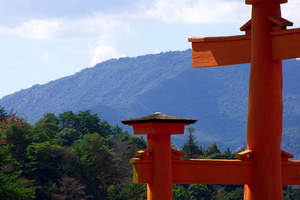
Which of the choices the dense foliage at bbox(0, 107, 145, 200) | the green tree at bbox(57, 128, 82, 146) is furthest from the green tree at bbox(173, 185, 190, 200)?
the green tree at bbox(57, 128, 82, 146)

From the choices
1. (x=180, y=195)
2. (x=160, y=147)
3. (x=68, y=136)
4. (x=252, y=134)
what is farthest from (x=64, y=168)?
(x=252, y=134)

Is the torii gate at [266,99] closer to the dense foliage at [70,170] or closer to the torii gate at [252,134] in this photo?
the torii gate at [252,134]

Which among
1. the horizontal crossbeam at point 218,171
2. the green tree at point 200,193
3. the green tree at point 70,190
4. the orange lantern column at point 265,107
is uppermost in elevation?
the orange lantern column at point 265,107

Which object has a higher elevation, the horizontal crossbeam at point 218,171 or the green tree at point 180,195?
the horizontal crossbeam at point 218,171

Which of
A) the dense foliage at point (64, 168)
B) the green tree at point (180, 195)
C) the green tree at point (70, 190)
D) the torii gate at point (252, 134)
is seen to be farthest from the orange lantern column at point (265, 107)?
the green tree at point (180, 195)

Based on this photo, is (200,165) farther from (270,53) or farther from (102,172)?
(102,172)

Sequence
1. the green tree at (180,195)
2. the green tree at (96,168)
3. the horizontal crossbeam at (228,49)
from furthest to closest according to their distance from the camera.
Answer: the green tree at (180,195)
the green tree at (96,168)
the horizontal crossbeam at (228,49)

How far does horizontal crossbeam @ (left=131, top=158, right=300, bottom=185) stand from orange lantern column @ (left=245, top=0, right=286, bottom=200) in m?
0.18

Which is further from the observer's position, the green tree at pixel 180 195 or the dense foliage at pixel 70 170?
the green tree at pixel 180 195

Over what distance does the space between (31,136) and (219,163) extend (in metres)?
55.9

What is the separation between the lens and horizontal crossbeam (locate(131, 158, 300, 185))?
1145 centimetres

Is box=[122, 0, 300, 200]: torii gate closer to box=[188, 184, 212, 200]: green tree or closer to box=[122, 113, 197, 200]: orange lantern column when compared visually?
box=[122, 113, 197, 200]: orange lantern column

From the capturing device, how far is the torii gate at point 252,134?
36.8 feet

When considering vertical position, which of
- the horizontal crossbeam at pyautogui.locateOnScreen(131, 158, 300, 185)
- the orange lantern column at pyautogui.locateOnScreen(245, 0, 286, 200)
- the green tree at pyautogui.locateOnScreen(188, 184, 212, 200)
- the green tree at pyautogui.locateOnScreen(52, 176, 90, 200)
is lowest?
the green tree at pyautogui.locateOnScreen(188, 184, 212, 200)
